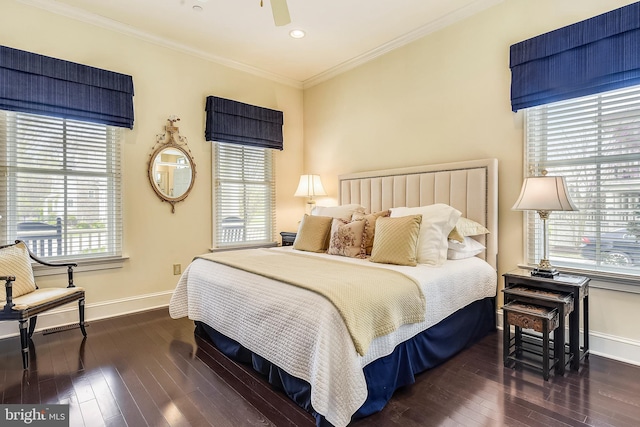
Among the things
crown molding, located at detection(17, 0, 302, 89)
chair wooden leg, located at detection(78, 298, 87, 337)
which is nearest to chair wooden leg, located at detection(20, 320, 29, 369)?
chair wooden leg, located at detection(78, 298, 87, 337)

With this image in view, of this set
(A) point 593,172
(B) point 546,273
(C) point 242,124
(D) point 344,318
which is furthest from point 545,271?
(C) point 242,124

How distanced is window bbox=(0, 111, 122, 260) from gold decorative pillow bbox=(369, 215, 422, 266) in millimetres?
2713

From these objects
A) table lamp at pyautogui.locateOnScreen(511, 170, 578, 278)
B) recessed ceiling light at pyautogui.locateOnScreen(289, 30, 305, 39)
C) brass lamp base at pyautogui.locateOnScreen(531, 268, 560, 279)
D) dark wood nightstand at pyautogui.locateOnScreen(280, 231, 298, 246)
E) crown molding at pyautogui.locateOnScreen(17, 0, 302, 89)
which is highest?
recessed ceiling light at pyautogui.locateOnScreen(289, 30, 305, 39)

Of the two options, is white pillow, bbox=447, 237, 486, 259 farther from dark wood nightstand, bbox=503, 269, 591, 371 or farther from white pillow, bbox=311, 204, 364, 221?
white pillow, bbox=311, 204, 364, 221

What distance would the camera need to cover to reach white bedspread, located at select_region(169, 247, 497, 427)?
5.12 ft

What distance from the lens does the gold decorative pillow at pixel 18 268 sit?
8.54 feet

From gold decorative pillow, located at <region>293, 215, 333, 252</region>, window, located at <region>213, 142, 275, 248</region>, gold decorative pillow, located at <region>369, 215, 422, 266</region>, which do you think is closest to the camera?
gold decorative pillow, located at <region>369, 215, 422, 266</region>

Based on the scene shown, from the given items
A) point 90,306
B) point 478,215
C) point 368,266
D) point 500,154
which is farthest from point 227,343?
point 500,154

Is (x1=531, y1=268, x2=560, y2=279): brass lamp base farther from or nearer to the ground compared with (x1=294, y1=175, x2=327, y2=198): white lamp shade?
nearer to the ground

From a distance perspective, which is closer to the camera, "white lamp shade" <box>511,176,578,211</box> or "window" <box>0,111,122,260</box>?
"white lamp shade" <box>511,176,578,211</box>

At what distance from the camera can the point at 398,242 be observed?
101 inches

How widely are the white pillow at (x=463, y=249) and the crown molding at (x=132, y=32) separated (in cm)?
339

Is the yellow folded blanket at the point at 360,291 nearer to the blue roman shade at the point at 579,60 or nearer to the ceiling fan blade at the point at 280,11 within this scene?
the ceiling fan blade at the point at 280,11

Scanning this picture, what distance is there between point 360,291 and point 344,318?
25 cm
